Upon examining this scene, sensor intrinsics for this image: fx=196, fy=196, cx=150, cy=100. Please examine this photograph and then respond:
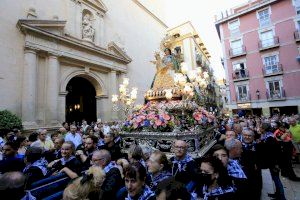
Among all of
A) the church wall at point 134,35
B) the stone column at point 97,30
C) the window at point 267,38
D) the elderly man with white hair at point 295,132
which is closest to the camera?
the elderly man with white hair at point 295,132

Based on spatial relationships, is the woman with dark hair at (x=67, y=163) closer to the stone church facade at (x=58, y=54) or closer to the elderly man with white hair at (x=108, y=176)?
the elderly man with white hair at (x=108, y=176)

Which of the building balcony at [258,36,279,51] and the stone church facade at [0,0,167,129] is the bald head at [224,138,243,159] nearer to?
the stone church facade at [0,0,167,129]

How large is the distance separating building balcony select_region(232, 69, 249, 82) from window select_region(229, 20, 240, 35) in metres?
5.00

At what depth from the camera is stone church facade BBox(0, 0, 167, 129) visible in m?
9.85

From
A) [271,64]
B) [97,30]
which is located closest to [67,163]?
[97,30]

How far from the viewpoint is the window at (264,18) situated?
22184mm

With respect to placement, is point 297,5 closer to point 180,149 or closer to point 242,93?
point 242,93

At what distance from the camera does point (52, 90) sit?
10969 mm

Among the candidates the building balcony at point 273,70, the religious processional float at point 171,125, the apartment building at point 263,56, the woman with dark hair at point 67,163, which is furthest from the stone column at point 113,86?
the building balcony at point 273,70

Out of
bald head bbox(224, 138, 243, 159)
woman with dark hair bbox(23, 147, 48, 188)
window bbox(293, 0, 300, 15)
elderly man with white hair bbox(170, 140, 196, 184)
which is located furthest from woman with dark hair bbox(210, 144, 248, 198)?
window bbox(293, 0, 300, 15)

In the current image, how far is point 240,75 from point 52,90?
2057cm

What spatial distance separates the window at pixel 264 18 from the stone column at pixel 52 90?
73.5ft

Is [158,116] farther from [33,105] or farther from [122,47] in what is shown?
[122,47]

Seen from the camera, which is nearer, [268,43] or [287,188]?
[287,188]
